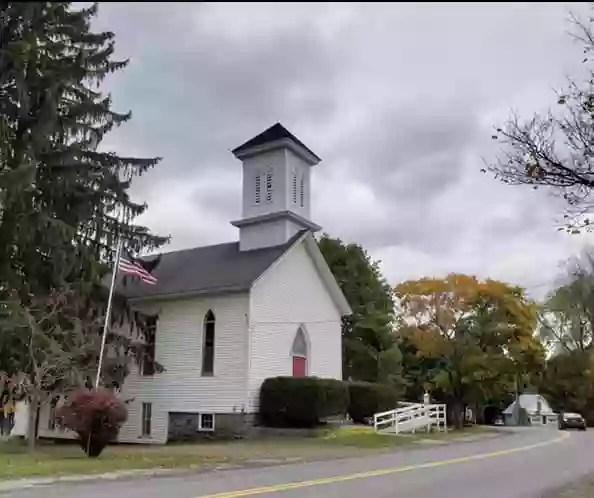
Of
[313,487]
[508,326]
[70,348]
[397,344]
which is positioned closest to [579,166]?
[313,487]

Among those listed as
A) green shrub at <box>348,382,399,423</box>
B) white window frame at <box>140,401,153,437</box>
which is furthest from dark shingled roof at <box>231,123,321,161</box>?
white window frame at <box>140,401,153,437</box>

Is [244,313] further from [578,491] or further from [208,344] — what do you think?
[578,491]

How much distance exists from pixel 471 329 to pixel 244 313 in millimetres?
15379

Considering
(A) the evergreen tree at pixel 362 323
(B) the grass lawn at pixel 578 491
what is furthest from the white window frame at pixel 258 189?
(B) the grass lawn at pixel 578 491

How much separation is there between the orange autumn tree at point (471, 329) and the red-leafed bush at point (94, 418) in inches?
893

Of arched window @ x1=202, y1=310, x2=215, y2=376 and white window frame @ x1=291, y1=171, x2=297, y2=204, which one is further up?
white window frame @ x1=291, y1=171, x2=297, y2=204

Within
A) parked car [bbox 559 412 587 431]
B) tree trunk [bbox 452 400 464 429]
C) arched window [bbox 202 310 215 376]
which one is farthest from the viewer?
parked car [bbox 559 412 587 431]

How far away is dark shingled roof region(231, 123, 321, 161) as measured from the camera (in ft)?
96.9

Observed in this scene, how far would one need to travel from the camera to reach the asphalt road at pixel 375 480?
10.7 metres

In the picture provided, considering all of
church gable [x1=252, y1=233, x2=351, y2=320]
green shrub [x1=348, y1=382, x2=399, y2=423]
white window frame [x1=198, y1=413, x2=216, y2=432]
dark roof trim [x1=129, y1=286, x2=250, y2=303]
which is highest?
church gable [x1=252, y1=233, x2=351, y2=320]

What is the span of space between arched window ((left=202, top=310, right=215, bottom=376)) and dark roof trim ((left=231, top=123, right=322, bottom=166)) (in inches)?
298

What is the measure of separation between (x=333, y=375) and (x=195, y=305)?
7120mm

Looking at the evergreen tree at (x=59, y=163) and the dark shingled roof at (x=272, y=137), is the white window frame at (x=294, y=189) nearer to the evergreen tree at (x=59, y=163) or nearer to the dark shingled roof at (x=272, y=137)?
the dark shingled roof at (x=272, y=137)

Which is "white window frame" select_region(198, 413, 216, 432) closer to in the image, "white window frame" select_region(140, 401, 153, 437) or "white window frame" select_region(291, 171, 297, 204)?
"white window frame" select_region(140, 401, 153, 437)
